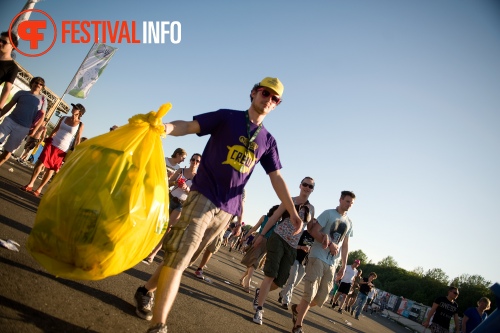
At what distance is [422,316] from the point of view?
28.0 metres

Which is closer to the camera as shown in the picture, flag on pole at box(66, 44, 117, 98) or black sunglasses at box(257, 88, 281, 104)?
black sunglasses at box(257, 88, 281, 104)

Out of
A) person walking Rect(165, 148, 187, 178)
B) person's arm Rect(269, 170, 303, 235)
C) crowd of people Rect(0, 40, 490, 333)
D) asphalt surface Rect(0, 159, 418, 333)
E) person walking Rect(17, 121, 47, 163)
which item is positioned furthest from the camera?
person walking Rect(17, 121, 47, 163)

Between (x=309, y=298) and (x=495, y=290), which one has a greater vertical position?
(x=495, y=290)

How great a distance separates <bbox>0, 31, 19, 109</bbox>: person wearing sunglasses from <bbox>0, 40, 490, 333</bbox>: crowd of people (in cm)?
1

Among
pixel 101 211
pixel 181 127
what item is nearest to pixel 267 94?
pixel 181 127

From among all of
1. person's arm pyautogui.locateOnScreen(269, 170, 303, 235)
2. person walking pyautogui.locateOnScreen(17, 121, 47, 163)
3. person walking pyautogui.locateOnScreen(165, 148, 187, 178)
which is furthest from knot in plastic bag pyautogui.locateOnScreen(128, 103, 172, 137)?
person walking pyautogui.locateOnScreen(17, 121, 47, 163)

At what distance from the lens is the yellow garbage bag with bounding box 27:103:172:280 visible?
177 centimetres

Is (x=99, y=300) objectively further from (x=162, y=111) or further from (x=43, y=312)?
(x=162, y=111)

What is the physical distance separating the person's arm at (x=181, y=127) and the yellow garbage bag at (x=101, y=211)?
27 centimetres

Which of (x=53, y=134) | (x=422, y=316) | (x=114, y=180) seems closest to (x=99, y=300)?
(x=114, y=180)

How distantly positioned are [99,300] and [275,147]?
2.04 meters

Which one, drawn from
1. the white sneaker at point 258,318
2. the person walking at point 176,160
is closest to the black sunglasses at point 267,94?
the white sneaker at point 258,318

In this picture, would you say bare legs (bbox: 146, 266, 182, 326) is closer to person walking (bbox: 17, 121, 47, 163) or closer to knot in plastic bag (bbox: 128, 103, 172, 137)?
knot in plastic bag (bbox: 128, 103, 172, 137)

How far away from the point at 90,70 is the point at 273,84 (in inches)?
573
